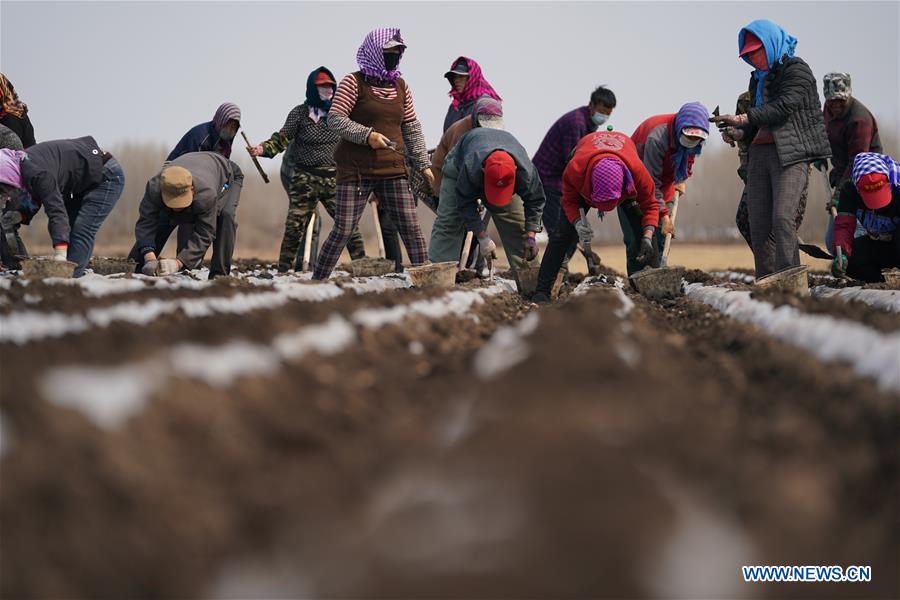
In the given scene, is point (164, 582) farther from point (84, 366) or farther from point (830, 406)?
point (830, 406)

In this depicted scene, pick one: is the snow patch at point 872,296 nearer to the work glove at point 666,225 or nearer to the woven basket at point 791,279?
the woven basket at point 791,279

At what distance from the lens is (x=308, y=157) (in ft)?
25.0

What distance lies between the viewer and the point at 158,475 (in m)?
1.14

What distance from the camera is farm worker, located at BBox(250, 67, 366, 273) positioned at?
7598 millimetres

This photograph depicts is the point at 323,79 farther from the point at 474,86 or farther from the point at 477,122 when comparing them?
the point at 477,122

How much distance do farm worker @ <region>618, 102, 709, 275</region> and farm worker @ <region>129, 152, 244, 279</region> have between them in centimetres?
324

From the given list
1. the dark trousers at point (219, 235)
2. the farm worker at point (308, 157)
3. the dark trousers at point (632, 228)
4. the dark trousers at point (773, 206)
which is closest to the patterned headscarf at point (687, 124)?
the dark trousers at point (773, 206)

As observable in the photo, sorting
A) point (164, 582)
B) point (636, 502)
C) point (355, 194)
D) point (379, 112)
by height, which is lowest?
point (164, 582)

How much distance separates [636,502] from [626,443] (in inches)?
5.4

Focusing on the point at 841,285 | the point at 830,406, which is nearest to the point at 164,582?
the point at 830,406

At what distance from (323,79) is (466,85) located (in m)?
1.57

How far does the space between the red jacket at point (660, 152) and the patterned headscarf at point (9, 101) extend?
18.4ft

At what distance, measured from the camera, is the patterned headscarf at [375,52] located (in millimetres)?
5340

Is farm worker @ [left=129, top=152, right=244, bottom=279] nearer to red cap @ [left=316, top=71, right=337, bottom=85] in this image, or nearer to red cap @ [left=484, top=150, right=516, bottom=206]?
red cap @ [left=316, top=71, right=337, bottom=85]
